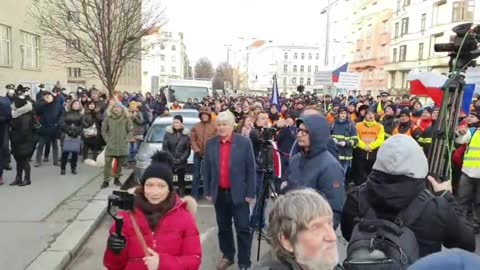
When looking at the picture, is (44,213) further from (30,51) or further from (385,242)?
(30,51)

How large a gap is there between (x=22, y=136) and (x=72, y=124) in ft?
6.04

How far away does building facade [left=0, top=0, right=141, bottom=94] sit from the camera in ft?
74.1

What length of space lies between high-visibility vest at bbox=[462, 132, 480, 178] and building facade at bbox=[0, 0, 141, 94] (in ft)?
55.2

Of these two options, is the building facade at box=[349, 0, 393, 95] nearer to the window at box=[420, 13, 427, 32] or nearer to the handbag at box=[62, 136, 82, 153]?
the window at box=[420, 13, 427, 32]

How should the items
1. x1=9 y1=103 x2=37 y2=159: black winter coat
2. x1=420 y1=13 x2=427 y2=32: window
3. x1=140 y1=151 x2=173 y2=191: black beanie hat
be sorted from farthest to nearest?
1. x1=420 y1=13 x2=427 y2=32: window
2. x1=9 y1=103 x2=37 y2=159: black winter coat
3. x1=140 y1=151 x2=173 y2=191: black beanie hat

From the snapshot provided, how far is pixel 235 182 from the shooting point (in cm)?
516

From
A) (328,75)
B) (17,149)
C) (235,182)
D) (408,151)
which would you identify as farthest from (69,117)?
(328,75)

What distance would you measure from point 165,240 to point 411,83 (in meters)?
2.92

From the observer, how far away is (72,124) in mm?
10586

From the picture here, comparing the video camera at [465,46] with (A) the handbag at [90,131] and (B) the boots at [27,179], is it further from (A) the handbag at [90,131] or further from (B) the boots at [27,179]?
(A) the handbag at [90,131]

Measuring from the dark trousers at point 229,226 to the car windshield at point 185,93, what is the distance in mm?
17443

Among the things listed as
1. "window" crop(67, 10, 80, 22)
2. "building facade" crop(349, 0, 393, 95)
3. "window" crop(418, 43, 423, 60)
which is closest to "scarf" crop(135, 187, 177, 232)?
"window" crop(67, 10, 80, 22)

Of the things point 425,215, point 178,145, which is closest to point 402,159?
point 425,215

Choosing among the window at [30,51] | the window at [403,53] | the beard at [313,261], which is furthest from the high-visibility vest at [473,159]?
the window at [403,53]
